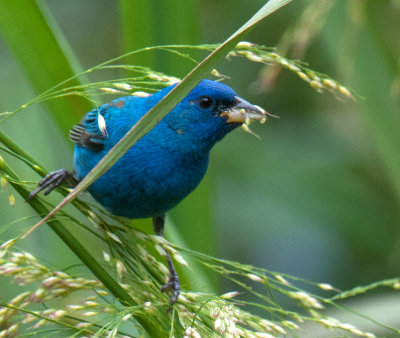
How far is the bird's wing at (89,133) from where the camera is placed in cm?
257

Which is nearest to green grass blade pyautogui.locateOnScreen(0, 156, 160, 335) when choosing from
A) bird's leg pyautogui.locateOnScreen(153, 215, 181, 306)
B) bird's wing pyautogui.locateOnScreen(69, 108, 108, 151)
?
bird's leg pyautogui.locateOnScreen(153, 215, 181, 306)

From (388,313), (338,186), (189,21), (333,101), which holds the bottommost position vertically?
(388,313)

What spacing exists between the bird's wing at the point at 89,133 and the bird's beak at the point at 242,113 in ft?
1.59

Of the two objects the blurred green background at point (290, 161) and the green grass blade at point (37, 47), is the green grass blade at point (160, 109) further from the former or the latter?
the blurred green background at point (290, 161)

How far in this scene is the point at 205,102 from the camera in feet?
8.01

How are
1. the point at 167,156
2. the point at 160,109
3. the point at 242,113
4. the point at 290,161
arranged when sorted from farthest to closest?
the point at 290,161
the point at 167,156
the point at 242,113
the point at 160,109

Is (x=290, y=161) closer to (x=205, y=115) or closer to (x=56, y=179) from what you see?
(x=205, y=115)

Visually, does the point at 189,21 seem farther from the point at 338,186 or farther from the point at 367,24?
the point at 338,186

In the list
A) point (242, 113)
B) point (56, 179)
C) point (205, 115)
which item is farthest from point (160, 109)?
point (56, 179)

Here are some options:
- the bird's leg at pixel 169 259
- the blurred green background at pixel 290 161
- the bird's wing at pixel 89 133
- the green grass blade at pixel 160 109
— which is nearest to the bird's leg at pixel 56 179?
the bird's wing at pixel 89 133

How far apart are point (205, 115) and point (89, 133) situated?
1.50 feet

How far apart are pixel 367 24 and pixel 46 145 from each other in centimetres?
148

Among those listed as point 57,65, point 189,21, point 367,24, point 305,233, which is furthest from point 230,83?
point 57,65

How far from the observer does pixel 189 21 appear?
8.48ft
